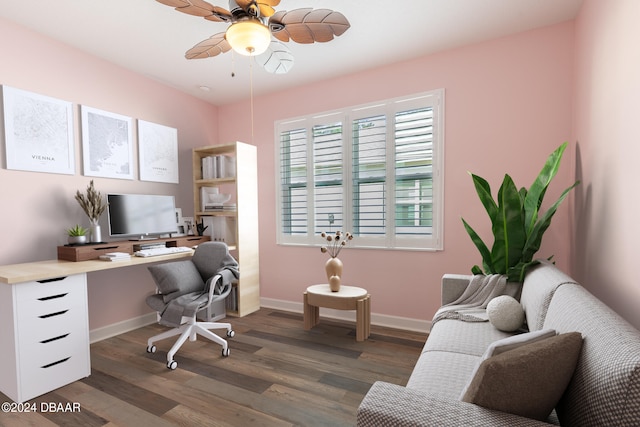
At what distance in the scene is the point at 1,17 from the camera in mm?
2420

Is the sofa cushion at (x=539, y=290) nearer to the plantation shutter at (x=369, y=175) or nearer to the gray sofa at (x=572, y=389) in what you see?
the gray sofa at (x=572, y=389)

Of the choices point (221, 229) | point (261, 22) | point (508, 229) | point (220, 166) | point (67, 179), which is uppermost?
point (261, 22)

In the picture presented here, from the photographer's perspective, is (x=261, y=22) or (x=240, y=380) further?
(x=240, y=380)

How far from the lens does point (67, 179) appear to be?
283 cm

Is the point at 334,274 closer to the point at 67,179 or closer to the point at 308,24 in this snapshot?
the point at 308,24

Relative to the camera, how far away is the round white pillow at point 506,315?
6.02 ft

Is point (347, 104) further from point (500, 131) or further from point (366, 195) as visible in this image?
point (500, 131)

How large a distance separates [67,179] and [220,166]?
147 centimetres

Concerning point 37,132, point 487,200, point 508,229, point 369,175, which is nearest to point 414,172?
point 369,175

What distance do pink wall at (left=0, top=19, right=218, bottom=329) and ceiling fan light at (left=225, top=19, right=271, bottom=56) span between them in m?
2.06

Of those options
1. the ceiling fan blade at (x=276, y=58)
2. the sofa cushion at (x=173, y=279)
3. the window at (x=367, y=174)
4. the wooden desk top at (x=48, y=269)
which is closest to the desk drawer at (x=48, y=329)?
the wooden desk top at (x=48, y=269)

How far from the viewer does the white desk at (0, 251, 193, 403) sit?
2.02 meters

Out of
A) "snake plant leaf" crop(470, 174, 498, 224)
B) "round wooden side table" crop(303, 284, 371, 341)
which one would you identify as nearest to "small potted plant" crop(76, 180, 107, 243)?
"round wooden side table" crop(303, 284, 371, 341)

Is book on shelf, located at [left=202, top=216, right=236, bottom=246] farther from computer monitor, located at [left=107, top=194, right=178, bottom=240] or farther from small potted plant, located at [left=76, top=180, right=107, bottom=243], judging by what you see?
small potted plant, located at [left=76, top=180, right=107, bottom=243]
